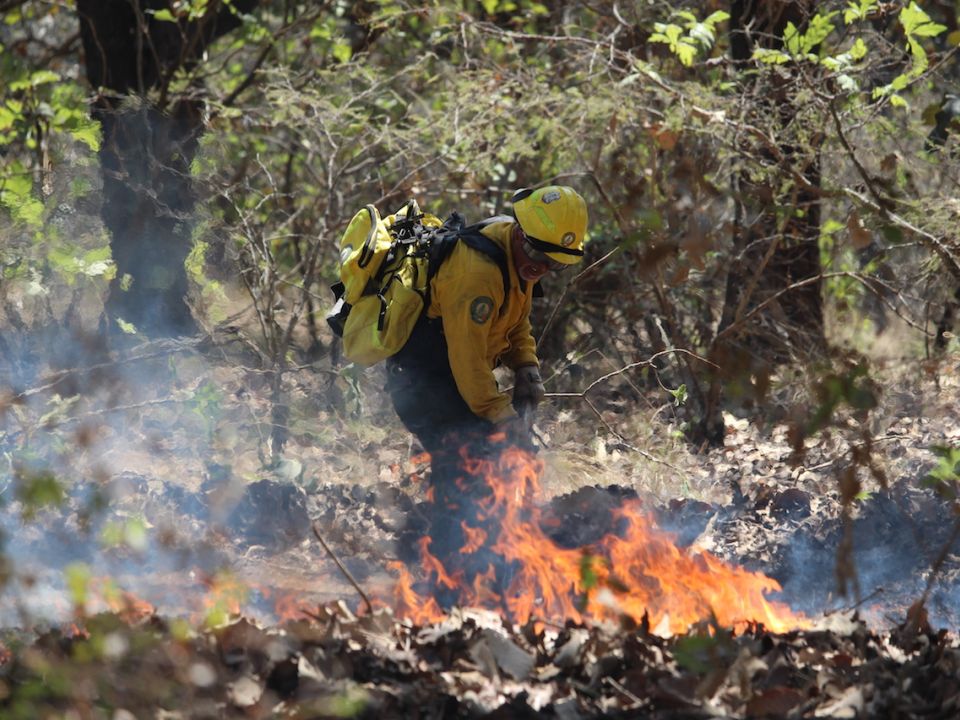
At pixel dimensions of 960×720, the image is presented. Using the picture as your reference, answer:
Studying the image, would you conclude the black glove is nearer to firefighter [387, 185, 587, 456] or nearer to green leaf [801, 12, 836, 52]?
firefighter [387, 185, 587, 456]

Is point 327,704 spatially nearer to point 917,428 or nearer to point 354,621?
point 354,621

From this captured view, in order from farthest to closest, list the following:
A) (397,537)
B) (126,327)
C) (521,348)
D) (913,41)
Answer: (913,41), (126,327), (397,537), (521,348)

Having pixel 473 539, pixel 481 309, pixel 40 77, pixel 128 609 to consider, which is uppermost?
pixel 40 77

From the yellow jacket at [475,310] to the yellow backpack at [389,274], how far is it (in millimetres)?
70

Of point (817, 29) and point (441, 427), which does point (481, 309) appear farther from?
point (817, 29)

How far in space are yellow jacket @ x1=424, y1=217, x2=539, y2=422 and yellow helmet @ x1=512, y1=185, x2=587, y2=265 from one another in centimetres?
20

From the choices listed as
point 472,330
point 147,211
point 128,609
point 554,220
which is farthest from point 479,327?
point 147,211

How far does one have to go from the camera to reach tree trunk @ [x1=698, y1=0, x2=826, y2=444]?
7.75 meters

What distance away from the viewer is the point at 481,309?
194 inches

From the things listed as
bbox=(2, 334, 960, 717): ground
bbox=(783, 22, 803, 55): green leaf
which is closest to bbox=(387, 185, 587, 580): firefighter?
bbox=(2, 334, 960, 717): ground

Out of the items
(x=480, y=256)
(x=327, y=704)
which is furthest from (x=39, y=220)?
(x=327, y=704)

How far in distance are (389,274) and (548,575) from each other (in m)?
1.73

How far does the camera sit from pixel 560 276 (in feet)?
30.5

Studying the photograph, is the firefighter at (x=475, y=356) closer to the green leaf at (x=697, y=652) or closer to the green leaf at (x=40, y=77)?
the green leaf at (x=697, y=652)
